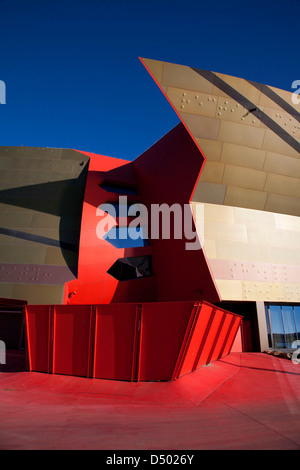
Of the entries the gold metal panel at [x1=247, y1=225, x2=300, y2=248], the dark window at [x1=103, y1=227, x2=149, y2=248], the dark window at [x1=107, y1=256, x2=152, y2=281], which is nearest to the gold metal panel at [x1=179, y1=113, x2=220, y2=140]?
the gold metal panel at [x1=247, y1=225, x2=300, y2=248]

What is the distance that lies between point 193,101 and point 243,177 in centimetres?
476

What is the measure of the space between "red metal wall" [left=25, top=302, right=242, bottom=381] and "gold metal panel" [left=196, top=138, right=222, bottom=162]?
322 inches

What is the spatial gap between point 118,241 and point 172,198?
17.4 feet

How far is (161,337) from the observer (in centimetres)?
654

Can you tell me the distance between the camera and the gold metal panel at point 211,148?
12.2 metres

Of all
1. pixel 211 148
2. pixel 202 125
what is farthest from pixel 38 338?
pixel 202 125

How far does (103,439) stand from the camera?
10.4 feet

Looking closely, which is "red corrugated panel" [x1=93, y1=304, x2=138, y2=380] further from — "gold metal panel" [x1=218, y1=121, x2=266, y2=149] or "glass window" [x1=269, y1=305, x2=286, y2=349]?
"glass window" [x1=269, y1=305, x2=286, y2=349]

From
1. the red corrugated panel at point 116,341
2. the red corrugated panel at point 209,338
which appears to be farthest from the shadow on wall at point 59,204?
the red corrugated panel at point 209,338

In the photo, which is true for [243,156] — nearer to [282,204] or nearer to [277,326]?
[282,204]

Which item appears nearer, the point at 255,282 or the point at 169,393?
the point at 169,393

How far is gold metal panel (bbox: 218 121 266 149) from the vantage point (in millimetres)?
12164

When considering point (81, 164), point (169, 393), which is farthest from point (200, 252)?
point (81, 164)
